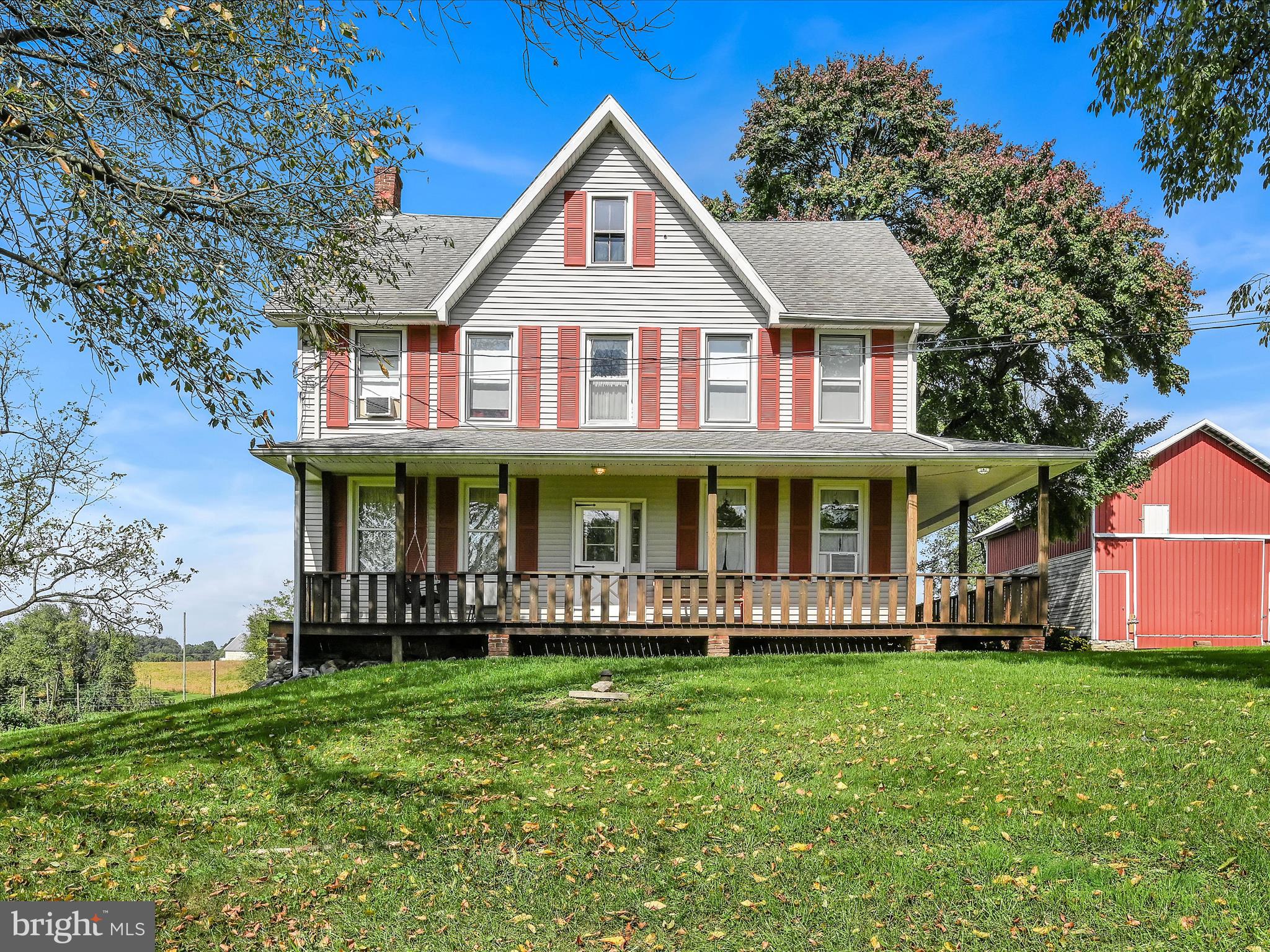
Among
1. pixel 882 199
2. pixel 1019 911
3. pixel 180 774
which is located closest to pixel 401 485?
pixel 180 774

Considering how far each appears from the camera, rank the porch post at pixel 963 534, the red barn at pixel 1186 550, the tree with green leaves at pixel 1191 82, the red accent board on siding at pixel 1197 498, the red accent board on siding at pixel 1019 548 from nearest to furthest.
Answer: the tree with green leaves at pixel 1191 82, the porch post at pixel 963 534, the red barn at pixel 1186 550, the red accent board on siding at pixel 1197 498, the red accent board on siding at pixel 1019 548

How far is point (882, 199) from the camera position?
2775cm

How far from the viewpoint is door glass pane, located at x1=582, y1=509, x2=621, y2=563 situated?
18.0 meters

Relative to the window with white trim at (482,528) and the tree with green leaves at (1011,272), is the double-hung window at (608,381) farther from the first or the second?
the tree with green leaves at (1011,272)

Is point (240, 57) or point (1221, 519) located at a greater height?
point (240, 57)

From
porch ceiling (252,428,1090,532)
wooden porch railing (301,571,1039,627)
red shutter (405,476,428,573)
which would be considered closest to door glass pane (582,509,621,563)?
porch ceiling (252,428,1090,532)

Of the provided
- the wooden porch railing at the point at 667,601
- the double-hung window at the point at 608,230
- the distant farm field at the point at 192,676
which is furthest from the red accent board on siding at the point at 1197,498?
the distant farm field at the point at 192,676

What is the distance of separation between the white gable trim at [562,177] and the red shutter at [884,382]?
6.85ft

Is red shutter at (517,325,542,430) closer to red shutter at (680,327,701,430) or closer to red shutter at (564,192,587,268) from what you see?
red shutter at (564,192,587,268)

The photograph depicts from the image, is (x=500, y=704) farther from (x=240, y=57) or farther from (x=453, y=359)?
(x=453, y=359)

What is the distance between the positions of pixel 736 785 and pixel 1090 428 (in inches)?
808

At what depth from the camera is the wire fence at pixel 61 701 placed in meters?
27.4

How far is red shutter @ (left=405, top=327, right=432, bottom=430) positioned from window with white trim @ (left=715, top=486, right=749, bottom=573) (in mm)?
5595

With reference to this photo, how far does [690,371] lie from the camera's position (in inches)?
711
